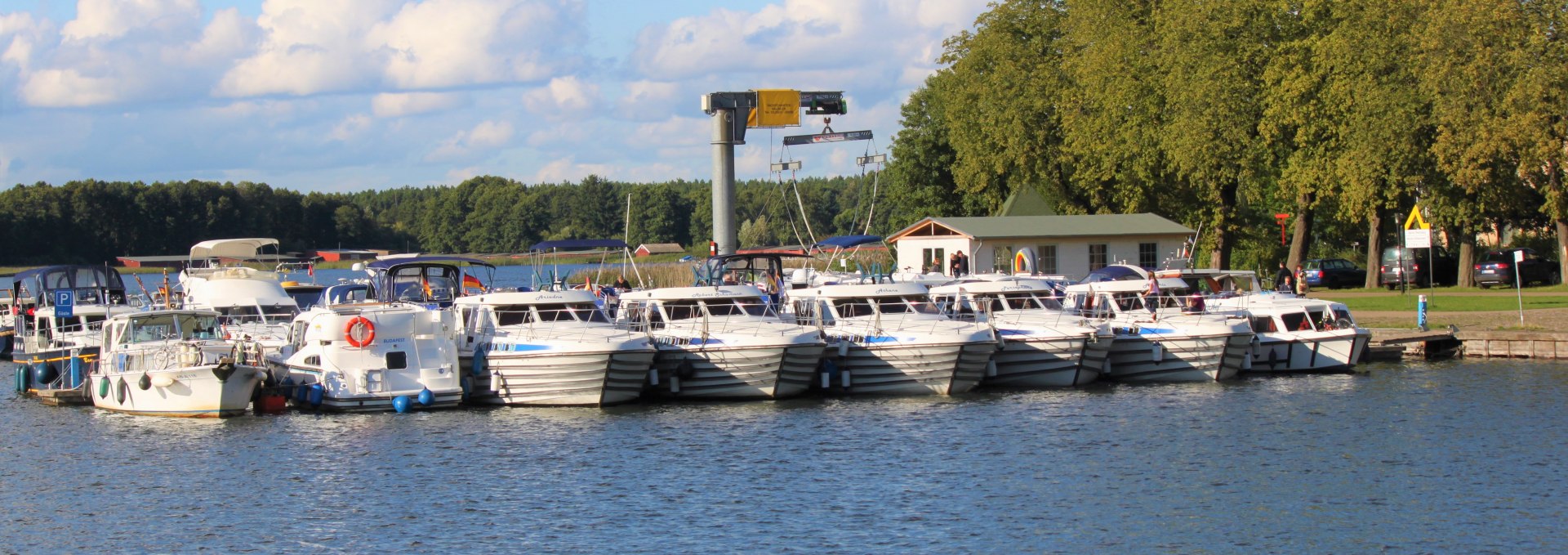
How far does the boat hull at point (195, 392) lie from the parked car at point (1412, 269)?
4014 centimetres

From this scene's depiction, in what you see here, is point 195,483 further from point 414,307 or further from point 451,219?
point 451,219

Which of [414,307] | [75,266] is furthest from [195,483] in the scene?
[75,266]

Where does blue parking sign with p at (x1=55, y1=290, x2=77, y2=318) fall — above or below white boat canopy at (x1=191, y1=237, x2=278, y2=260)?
below

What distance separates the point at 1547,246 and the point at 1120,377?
123 feet

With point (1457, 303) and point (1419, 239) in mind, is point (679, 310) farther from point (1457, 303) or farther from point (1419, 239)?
point (1457, 303)

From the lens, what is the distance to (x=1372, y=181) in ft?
179

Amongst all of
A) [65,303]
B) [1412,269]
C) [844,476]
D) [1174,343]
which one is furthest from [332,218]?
[844,476]

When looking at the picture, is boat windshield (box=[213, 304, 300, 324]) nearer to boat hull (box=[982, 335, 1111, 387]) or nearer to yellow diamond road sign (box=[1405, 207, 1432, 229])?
boat hull (box=[982, 335, 1111, 387])

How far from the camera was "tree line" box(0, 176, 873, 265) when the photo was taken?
136 m

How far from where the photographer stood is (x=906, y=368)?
3472 centimetres

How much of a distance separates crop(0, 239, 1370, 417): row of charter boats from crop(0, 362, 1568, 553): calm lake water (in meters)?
0.69

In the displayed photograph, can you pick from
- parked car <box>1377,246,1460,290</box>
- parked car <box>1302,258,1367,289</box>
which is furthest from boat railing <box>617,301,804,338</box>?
parked car <box>1302,258,1367,289</box>

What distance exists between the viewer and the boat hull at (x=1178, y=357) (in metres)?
36.5

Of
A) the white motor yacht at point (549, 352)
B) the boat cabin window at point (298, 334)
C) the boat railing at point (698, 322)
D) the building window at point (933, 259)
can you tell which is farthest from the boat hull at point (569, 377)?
the building window at point (933, 259)
